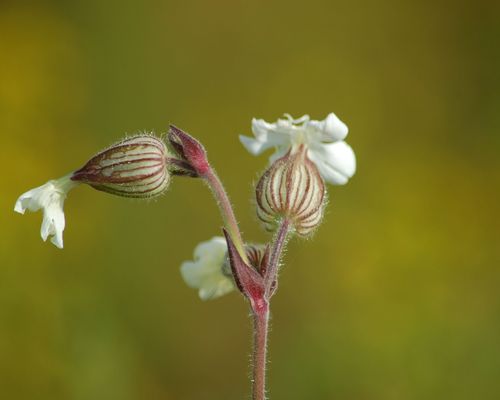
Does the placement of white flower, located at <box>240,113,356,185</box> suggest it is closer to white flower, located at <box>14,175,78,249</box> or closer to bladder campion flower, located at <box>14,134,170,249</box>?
bladder campion flower, located at <box>14,134,170,249</box>

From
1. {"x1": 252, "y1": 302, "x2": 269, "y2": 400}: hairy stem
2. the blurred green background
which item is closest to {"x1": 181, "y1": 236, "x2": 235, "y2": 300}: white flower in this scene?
{"x1": 252, "y1": 302, "x2": 269, "y2": 400}: hairy stem

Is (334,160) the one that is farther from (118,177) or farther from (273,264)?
(118,177)

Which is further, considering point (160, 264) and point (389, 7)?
point (389, 7)

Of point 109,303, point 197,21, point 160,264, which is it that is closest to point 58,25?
point 197,21

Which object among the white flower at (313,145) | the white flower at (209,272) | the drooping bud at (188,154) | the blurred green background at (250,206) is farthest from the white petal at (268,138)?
the blurred green background at (250,206)

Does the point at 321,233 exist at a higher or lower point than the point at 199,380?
higher

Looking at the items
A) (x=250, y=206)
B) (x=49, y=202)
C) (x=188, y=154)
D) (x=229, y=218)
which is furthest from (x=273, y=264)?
(x=250, y=206)

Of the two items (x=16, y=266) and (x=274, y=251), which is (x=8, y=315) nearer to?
(x=16, y=266)
